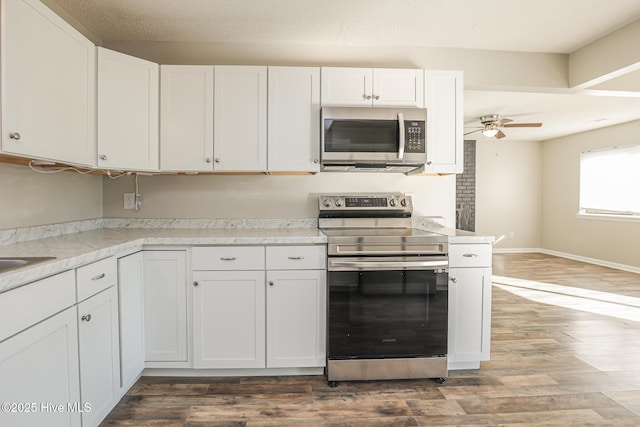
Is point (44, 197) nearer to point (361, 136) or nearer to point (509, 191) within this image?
point (361, 136)

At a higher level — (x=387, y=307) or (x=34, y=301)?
(x=34, y=301)

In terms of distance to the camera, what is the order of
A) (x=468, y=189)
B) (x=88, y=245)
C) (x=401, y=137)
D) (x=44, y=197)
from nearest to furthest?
1. (x=88, y=245)
2. (x=44, y=197)
3. (x=401, y=137)
4. (x=468, y=189)

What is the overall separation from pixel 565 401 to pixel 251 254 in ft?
6.53

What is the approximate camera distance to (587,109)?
487 centimetres

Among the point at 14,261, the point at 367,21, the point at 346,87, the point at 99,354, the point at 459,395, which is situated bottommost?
the point at 459,395

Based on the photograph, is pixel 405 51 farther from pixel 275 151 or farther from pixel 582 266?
pixel 582 266

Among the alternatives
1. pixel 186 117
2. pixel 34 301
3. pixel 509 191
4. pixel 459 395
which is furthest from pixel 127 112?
pixel 509 191

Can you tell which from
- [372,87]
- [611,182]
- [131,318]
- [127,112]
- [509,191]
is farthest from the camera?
[509,191]

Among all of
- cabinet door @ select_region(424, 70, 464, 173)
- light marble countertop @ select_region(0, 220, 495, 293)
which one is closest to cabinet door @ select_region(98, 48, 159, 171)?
light marble countertop @ select_region(0, 220, 495, 293)

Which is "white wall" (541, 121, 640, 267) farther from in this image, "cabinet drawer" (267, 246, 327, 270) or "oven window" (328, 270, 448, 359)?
"cabinet drawer" (267, 246, 327, 270)

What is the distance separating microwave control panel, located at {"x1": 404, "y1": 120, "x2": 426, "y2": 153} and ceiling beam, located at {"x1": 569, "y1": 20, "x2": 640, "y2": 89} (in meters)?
1.54

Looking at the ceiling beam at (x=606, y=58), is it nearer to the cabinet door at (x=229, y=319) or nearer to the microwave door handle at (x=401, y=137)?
the microwave door handle at (x=401, y=137)

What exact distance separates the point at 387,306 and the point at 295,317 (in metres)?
0.57

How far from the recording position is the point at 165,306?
2.16 meters
